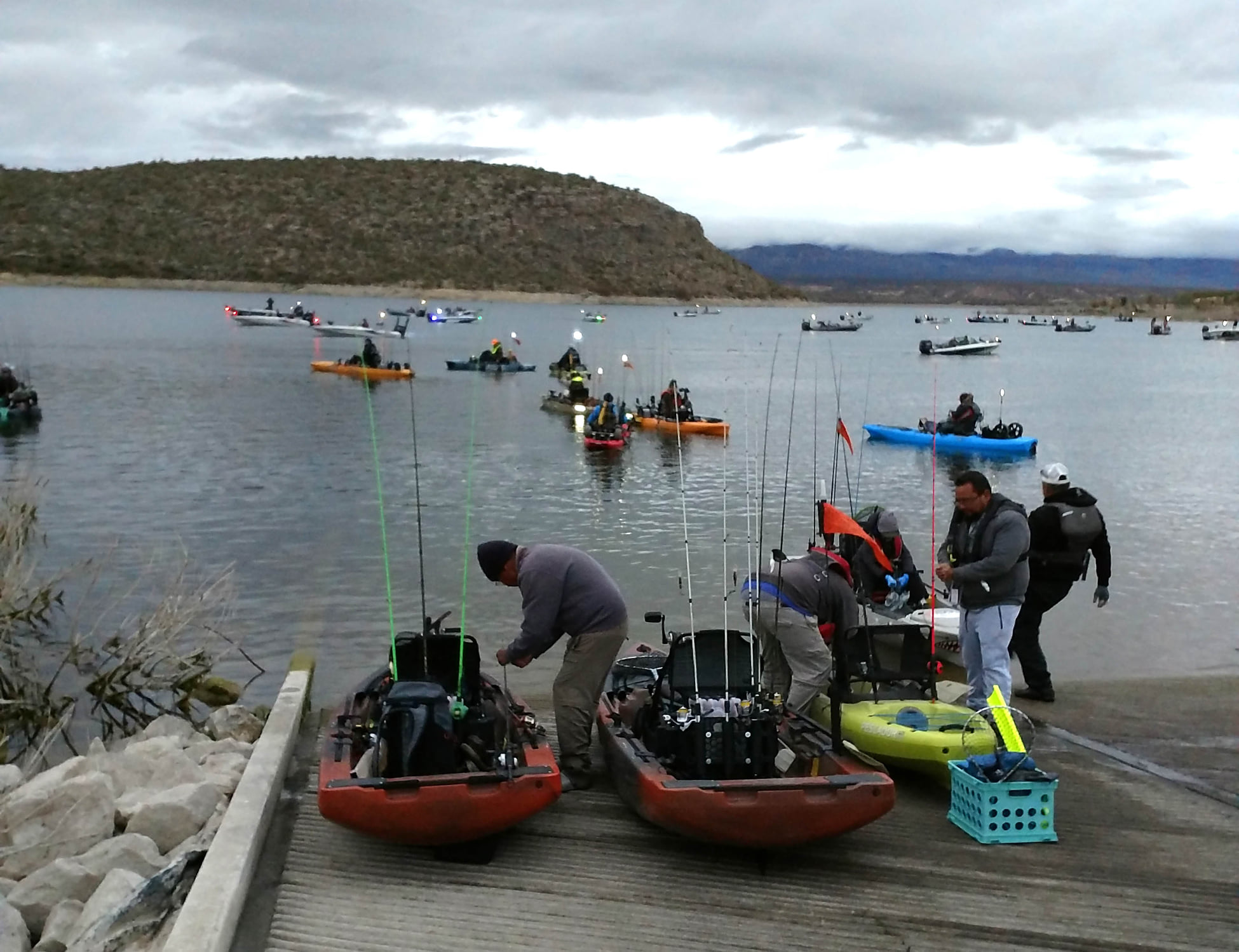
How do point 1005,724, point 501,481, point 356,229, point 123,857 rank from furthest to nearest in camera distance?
point 356,229
point 501,481
point 1005,724
point 123,857

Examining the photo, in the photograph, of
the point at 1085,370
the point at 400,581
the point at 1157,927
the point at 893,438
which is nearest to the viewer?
the point at 1157,927

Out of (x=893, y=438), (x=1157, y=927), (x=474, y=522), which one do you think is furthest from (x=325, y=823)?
(x=893, y=438)

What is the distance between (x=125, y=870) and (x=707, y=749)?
308 cm

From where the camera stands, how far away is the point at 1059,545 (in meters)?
10.0

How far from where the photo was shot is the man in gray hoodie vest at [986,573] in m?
8.51

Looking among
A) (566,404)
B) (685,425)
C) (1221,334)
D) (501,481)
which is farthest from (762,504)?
(1221,334)

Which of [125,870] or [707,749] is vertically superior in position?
[707,749]

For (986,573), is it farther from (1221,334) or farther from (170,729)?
(1221,334)

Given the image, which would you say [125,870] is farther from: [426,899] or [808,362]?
[808,362]

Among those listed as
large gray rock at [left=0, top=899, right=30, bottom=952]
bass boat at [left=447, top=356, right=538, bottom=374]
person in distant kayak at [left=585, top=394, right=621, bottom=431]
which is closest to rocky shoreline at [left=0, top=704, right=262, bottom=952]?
large gray rock at [left=0, top=899, right=30, bottom=952]

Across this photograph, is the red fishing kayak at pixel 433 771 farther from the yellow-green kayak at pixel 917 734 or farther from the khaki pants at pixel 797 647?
the yellow-green kayak at pixel 917 734

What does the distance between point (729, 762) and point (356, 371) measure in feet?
152

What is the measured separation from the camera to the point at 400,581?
17734 millimetres

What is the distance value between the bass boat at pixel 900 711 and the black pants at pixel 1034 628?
Result: 155 cm
